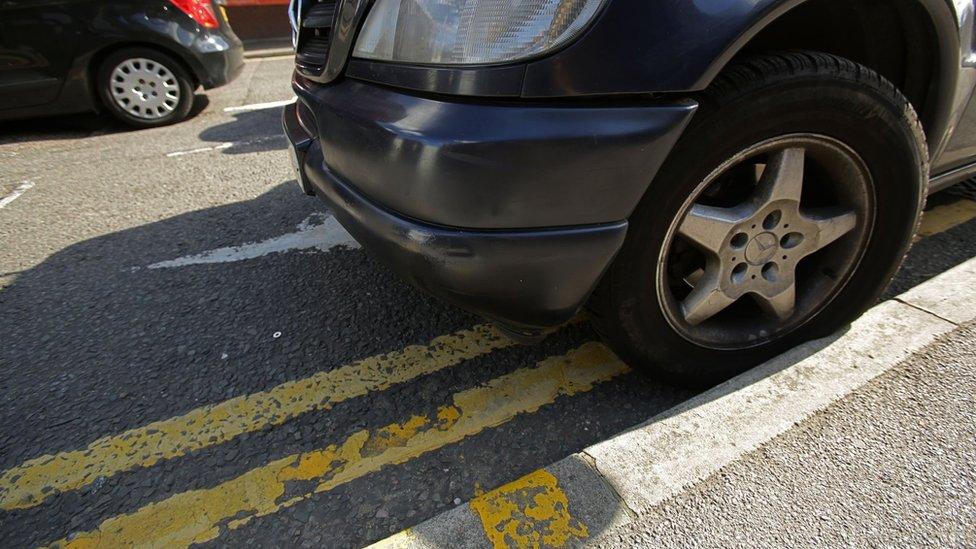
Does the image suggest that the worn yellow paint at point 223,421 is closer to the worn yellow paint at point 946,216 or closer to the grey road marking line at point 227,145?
the worn yellow paint at point 946,216

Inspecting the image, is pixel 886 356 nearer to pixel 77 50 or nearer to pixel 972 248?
pixel 972 248

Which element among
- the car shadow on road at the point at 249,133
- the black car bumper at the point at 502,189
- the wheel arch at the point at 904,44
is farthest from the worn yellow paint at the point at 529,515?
the car shadow on road at the point at 249,133

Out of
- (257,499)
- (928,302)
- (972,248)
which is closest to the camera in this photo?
(257,499)

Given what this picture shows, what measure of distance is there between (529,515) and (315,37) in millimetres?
1702

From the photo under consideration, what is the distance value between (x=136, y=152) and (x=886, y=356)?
5.21 m

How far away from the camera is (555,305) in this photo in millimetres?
1414

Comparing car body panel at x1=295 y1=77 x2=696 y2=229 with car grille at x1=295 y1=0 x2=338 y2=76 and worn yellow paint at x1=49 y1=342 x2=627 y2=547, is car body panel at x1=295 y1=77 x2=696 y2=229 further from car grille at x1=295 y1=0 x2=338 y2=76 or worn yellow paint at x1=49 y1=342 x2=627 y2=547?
worn yellow paint at x1=49 y1=342 x2=627 y2=547

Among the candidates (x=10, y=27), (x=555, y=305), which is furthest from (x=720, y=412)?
(x=10, y=27)

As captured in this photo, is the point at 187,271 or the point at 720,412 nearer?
the point at 720,412

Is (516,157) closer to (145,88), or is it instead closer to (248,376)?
(248,376)

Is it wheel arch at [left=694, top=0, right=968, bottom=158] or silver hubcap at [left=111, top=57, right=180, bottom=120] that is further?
silver hubcap at [left=111, top=57, right=180, bottom=120]

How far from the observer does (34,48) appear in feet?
14.7

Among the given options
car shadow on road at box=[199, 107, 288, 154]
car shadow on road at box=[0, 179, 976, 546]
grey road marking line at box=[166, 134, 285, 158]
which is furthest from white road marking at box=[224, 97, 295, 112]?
car shadow on road at box=[0, 179, 976, 546]

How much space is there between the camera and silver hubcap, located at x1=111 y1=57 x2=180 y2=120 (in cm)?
484
